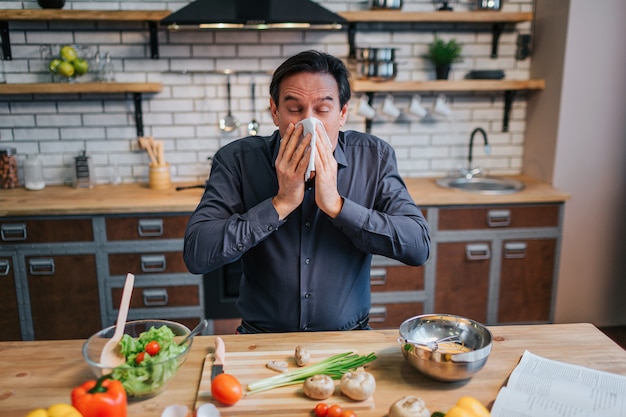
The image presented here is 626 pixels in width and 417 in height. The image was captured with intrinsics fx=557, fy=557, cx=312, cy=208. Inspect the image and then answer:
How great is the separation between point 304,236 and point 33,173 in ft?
7.84

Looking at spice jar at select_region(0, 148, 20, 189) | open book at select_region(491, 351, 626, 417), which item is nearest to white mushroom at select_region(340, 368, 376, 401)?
open book at select_region(491, 351, 626, 417)

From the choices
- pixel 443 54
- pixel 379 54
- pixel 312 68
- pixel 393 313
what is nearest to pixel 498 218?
pixel 393 313

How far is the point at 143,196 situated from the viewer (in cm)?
334

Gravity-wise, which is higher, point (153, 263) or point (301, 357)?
point (301, 357)

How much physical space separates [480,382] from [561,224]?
2326 mm

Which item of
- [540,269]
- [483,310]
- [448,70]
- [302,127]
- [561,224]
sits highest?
[448,70]

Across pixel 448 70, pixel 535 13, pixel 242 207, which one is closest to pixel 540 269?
pixel 448 70

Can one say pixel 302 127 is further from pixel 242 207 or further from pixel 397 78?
pixel 397 78

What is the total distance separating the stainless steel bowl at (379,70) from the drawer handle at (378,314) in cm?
144

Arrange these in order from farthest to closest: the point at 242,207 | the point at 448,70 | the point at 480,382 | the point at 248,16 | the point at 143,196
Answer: the point at 448,70
the point at 143,196
the point at 248,16
the point at 242,207
the point at 480,382

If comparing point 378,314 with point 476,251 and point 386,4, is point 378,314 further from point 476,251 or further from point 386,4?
point 386,4

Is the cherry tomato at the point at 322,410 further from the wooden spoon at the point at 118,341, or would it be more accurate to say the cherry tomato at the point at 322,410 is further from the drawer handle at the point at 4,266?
the drawer handle at the point at 4,266

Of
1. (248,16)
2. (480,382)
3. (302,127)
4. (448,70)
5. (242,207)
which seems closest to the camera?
(480,382)

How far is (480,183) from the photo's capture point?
381 centimetres
